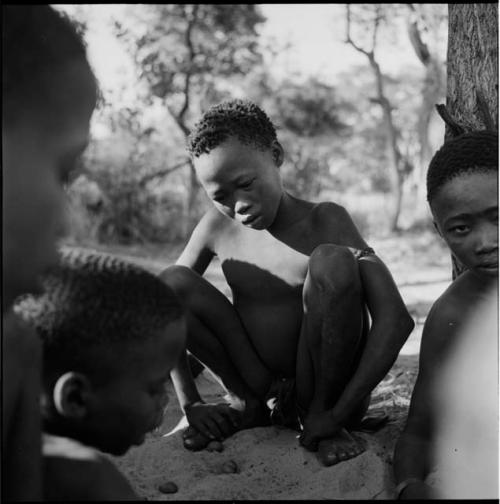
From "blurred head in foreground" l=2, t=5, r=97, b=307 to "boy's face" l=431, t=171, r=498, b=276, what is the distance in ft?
3.91

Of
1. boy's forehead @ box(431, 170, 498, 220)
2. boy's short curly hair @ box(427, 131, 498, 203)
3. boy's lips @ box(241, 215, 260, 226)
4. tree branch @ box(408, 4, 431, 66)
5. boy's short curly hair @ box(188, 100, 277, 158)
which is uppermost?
tree branch @ box(408, 4, 431, 66)

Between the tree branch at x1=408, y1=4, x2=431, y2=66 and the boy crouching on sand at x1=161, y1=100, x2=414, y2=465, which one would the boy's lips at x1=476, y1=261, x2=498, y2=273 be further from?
the tree branch at x1=408, y1=4, x2=431, y2=66

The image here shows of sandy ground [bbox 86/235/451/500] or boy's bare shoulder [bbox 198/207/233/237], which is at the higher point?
boy's bare shoulder [bbox 198/207/233/237]

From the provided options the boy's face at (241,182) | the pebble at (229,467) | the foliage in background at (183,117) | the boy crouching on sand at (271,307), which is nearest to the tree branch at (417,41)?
the foliage in background at (183,117)

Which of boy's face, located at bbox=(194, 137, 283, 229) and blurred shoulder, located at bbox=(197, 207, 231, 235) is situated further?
blurred shoulder, located at bbox=(197, 207, 231, 235)

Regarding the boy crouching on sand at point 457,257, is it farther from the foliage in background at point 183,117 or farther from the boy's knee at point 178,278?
the foliage in background at point 183,117

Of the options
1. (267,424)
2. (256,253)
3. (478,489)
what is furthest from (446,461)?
(256,253)

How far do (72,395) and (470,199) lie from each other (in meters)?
1.31

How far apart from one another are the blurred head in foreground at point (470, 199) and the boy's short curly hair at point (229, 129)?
85 centimetres

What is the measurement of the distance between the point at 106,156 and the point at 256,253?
11786 mm

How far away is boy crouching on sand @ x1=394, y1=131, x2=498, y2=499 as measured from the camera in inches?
84.0

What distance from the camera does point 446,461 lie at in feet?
7.47

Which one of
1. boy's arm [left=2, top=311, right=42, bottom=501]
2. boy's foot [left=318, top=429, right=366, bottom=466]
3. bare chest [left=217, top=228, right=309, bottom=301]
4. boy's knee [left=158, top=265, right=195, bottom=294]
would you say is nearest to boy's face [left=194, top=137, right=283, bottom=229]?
bare chest [left=217, top=228, right=309, bottom=301]

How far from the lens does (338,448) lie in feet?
8.31
